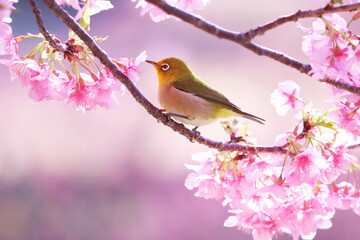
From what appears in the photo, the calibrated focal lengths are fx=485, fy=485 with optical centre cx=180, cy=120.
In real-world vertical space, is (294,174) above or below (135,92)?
below

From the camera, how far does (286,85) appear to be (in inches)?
39.5

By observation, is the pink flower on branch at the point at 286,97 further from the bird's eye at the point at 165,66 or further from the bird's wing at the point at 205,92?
the bird's eye at the point at 165,66


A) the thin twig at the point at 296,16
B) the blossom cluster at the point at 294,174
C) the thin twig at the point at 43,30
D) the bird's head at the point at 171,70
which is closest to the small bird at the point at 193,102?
the bird's head at the point at 171,70

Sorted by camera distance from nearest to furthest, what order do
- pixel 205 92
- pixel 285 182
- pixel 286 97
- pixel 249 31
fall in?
1. pixel 249 31
2. pixel 285 182
3. pixel 286 97
4. pixel 205 92

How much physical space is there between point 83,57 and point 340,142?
455 mm

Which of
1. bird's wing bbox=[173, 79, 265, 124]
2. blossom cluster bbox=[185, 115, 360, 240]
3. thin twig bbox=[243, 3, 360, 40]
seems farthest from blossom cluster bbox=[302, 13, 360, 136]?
bird's wing bbox=[173, 79, 265, 124]

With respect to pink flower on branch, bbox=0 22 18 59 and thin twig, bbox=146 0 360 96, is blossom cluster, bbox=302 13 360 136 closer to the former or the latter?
thin twig, bbox=146 0 360 96

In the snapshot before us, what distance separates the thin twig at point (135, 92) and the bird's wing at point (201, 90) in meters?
0.27

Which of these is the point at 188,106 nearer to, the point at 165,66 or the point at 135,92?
the point at 165,66

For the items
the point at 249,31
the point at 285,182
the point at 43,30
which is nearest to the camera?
the point at 249,31

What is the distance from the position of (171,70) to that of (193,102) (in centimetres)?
15

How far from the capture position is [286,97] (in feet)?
3.30

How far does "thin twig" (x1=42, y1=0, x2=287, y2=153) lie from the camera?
69 centimetres

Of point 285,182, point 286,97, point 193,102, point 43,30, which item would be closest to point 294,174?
point 285,182
